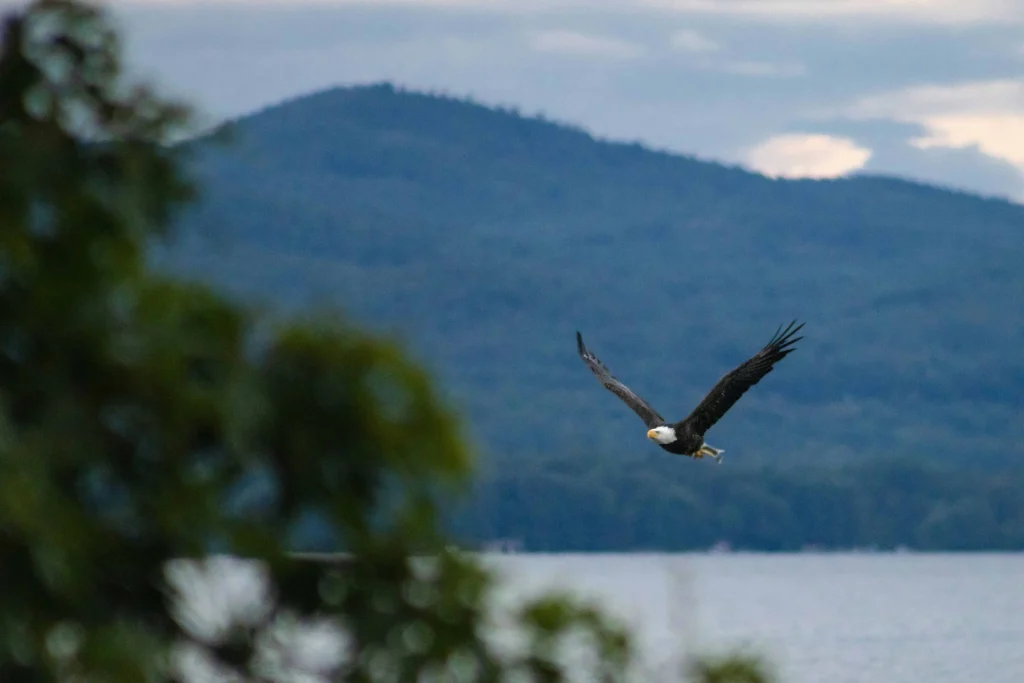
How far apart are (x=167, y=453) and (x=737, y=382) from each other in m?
13.0

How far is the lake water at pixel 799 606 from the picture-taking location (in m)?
3.48

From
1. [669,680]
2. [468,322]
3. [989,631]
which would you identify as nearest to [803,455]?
[468,322]

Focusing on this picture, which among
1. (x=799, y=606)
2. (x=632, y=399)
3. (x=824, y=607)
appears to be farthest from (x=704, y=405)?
(x=799, y=606)

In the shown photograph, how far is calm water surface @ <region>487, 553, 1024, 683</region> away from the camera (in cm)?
413

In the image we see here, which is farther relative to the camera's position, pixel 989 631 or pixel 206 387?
pixel 989 631

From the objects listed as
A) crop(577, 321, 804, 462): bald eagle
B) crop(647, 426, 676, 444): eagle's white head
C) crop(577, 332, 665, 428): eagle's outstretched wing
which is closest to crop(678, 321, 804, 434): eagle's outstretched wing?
crop(577, 321, 804, 462): bald eagle

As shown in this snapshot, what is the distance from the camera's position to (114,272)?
9.79ft

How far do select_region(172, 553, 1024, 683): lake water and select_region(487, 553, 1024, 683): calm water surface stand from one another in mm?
16

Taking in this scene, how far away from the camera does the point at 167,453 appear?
9.93 ft

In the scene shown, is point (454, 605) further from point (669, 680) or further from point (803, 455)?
point (803, 455)

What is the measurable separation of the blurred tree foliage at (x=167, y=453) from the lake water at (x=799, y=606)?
6 centimetres

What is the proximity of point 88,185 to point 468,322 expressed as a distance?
174 metres

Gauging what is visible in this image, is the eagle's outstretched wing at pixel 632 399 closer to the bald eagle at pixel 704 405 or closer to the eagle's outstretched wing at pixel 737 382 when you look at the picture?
the bald eagle at pixel 704 405

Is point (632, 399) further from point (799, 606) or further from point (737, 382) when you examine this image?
point (799, 606)
